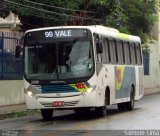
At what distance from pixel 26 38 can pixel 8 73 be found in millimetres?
7765

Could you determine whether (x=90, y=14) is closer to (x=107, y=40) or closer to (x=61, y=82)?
(x=107, y=40)

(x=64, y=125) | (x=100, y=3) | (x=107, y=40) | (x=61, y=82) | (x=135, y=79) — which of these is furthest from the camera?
(x=100, y=3)

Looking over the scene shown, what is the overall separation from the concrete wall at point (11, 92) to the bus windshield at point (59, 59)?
696 centimetres

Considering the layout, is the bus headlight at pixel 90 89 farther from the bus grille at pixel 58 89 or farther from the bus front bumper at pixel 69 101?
the bus grille at pixel 58 89

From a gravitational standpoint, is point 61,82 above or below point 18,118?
above

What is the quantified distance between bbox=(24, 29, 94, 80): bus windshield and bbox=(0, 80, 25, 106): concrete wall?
6961 mm

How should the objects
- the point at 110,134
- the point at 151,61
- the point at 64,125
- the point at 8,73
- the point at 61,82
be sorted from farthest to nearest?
1. the point at 151,61
2. the point at 8,73
3. the point at 61,82
4. the point at 64,125
5. the point at 110,134

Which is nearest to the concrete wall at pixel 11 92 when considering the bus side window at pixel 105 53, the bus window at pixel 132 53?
the bus window at pixel 132 53

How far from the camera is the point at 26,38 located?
19125 millimetres

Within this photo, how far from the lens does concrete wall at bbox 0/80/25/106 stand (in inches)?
1009

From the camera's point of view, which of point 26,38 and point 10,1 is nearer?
point 26,38

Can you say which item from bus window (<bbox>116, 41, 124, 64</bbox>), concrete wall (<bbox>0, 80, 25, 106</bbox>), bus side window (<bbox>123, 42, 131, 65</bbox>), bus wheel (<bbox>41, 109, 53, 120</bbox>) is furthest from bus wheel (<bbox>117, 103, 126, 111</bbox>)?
concrete wall (<bbox>0, 80, 25, 106</bbox>)

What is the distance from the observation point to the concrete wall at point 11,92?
84.1ft

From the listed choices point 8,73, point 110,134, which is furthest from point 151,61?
point 110,134
